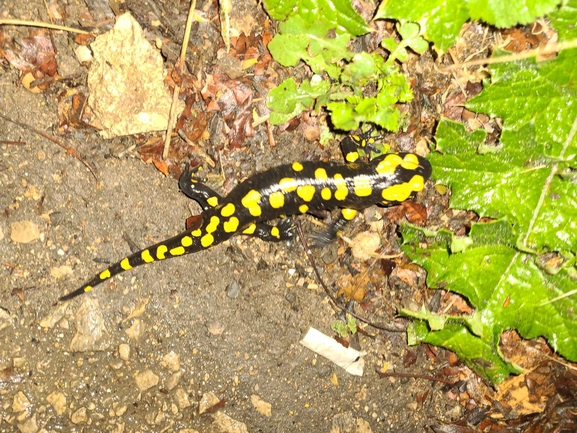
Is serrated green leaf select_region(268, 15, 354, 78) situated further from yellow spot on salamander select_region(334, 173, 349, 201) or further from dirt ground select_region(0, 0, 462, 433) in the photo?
yellow spot on salamander select_region(334, 173, 349, 201)

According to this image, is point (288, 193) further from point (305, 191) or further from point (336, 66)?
point (336, 66)

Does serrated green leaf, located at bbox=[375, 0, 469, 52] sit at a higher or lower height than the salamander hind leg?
higher

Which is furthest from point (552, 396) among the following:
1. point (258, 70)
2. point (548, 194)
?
point (258, 70)

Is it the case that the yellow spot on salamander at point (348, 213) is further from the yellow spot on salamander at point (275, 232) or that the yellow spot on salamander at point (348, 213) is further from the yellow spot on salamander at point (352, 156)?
the yellow spot on salamander at point (275, 232)

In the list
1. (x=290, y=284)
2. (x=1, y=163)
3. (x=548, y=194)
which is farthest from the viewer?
(x=290, y=284)

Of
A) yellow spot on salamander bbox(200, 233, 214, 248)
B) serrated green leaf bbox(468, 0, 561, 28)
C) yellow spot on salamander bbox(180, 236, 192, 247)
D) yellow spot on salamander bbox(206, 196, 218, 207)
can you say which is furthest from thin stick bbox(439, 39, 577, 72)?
yellow spot on salamander bbox(180, 236, 192, 247)

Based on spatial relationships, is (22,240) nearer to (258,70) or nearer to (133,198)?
(133,198)
